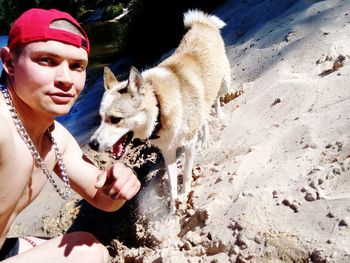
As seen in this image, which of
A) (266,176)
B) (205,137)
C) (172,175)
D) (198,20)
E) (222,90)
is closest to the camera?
(266,176)

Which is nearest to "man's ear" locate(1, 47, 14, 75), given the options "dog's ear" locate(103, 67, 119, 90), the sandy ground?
the sandy ground

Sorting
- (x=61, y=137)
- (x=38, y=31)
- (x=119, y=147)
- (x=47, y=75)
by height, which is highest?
(x=38, y=31)

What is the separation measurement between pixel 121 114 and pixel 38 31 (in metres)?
1.75

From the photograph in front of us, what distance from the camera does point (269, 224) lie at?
2.20 meters

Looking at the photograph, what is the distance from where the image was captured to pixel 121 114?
10.9 ft

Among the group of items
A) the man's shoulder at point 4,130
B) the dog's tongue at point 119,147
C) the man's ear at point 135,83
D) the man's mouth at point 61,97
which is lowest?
the dog's tongue at point 119,147

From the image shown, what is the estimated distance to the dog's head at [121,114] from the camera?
10.9 feet

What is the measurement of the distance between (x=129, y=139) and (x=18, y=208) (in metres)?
1.56

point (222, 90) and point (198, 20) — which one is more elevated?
point (198, 20)

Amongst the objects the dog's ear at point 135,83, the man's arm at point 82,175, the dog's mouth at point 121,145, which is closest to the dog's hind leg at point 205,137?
the dog's mouth at point 121,145

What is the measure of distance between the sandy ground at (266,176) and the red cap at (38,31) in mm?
1349

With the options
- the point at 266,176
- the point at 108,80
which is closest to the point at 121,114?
the point at 108,80

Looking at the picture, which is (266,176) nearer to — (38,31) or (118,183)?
(118,183)

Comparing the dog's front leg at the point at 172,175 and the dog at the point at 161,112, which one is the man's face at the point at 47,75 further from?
the dog's front leg at the point at 172,175
